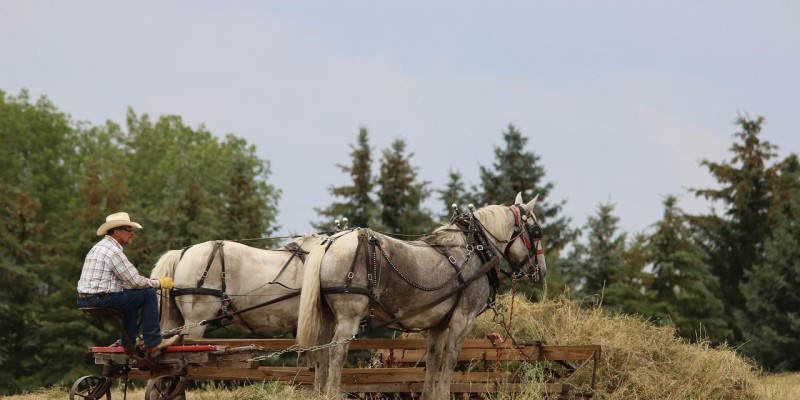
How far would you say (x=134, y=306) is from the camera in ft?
30.1

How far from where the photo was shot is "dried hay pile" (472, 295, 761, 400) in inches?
441

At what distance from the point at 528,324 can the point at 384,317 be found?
8.78ft

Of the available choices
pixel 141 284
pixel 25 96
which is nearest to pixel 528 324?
pixel 141 284

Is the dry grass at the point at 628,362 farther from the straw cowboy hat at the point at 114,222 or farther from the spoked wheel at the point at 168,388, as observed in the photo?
the straw cowboy hat at the point at 114,222

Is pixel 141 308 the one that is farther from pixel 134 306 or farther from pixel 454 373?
pixel 454 373

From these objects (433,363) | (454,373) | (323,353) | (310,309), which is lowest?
(454,373)

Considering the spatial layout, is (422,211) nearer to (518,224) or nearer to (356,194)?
(356,194)

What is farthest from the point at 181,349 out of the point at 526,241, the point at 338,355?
the point at 526,241

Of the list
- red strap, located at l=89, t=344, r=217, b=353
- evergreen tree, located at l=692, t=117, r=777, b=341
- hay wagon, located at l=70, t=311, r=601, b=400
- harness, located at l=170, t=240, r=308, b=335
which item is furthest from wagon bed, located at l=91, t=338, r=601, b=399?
evergreen tree, located at l=692, t=117, r=777, b=341

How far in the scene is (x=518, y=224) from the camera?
1170cm

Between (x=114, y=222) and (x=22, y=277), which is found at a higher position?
(x=22, y=277)

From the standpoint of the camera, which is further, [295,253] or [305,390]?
[295,253]

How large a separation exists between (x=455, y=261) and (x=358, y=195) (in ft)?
63.1

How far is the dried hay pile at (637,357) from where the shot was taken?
1121cm
